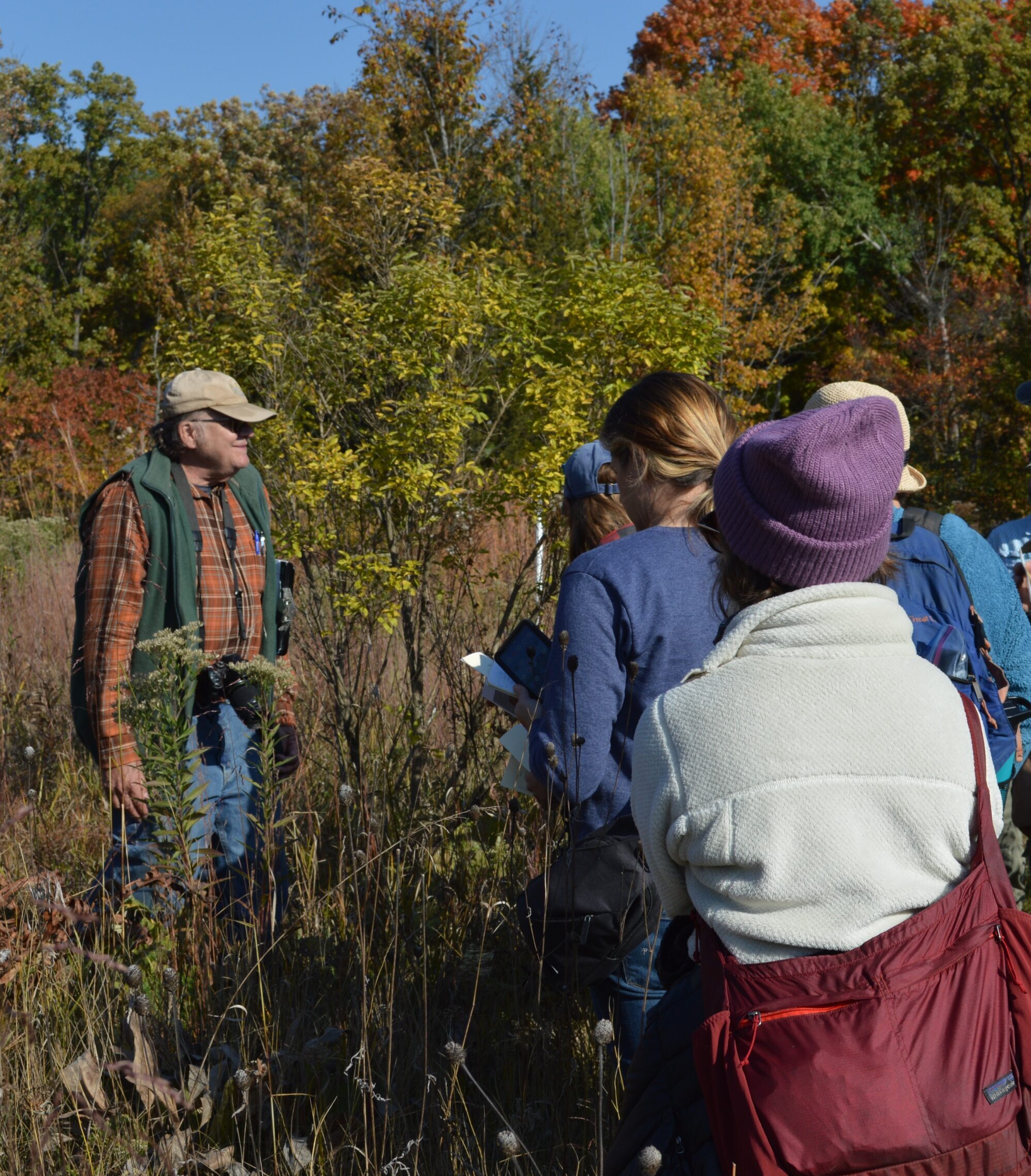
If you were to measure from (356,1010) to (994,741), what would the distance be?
1613 millimetres

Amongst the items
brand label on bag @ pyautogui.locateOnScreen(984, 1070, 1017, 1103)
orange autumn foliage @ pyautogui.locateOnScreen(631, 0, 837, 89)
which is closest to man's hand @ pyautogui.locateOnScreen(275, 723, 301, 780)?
brand label on bag @ pyautogui.locateOnScreen(984, 1070, 1017, 1103)

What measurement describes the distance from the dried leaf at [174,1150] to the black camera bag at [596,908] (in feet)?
2.39

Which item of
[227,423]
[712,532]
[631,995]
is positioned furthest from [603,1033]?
[227,423]

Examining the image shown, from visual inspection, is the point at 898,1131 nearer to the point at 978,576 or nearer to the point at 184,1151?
the point at 184,1151

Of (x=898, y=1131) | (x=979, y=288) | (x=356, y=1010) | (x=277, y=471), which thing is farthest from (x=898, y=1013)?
(x=979, y=288)

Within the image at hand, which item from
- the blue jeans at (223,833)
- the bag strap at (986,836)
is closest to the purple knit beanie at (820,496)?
the bag strap at (986,836)

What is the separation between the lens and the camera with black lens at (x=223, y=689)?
3229mm

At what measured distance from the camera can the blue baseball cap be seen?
8.81 feet

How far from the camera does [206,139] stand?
89.2ft

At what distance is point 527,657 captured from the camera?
97.5 inches

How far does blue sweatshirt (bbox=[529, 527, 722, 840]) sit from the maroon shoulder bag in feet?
2.57

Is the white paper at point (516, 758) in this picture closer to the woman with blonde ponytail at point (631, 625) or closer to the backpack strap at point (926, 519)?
the woman with blonde ponytail at point (631, 625)

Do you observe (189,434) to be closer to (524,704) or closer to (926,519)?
(524,704)

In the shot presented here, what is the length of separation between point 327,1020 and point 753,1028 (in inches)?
67.6
